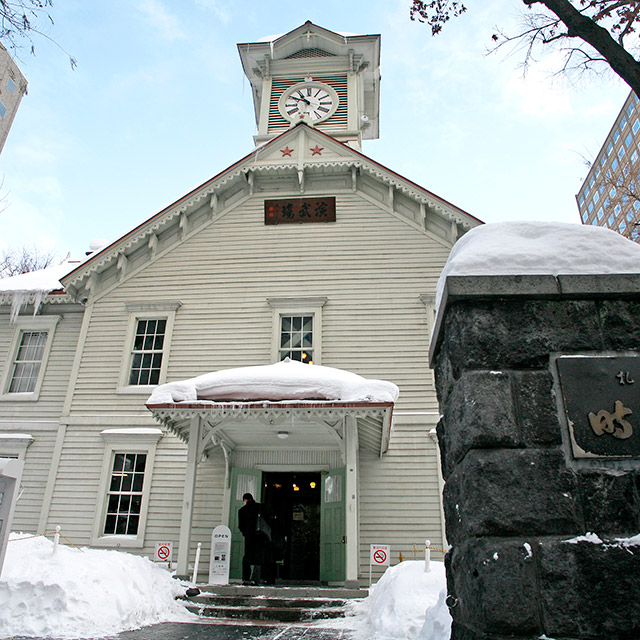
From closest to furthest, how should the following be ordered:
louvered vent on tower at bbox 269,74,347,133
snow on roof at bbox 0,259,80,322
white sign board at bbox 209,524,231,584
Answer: white sign board at bbox 209,524,231,584
snow on roof at bbox 0,259,80,322
louvered vent on tower at bbox 269,74,347,133

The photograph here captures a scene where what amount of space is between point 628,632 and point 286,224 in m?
12.9

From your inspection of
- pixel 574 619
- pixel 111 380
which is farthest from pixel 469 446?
pixel 111 380

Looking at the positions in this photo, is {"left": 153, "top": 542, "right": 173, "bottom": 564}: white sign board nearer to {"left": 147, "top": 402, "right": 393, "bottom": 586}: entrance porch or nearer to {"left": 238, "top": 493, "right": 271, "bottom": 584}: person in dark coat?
{"left": 147, "top": 402, "right": 393, "bottom": 586}: entrance porch

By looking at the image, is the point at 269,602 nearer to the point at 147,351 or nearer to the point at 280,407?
the point at 280,407

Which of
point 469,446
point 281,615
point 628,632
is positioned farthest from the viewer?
point 281,615

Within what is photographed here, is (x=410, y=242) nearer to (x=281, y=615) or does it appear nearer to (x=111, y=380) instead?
(x=111, y=380)

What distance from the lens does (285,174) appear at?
49.1 feet

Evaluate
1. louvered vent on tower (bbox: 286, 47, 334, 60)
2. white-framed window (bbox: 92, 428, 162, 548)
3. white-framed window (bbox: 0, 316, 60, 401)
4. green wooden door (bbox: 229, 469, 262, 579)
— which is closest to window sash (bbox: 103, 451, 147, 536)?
white-framed window (bbox: 92, 428, 162, 548)

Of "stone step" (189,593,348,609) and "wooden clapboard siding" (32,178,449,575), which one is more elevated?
"wooden clapboard siding" (32,178,449,575)

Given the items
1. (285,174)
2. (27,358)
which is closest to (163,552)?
(27,358)

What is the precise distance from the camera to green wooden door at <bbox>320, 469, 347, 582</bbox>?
33.5ft

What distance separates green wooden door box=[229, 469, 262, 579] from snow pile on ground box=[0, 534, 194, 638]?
282 cm

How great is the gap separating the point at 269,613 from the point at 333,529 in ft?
10.6

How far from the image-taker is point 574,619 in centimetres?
236
